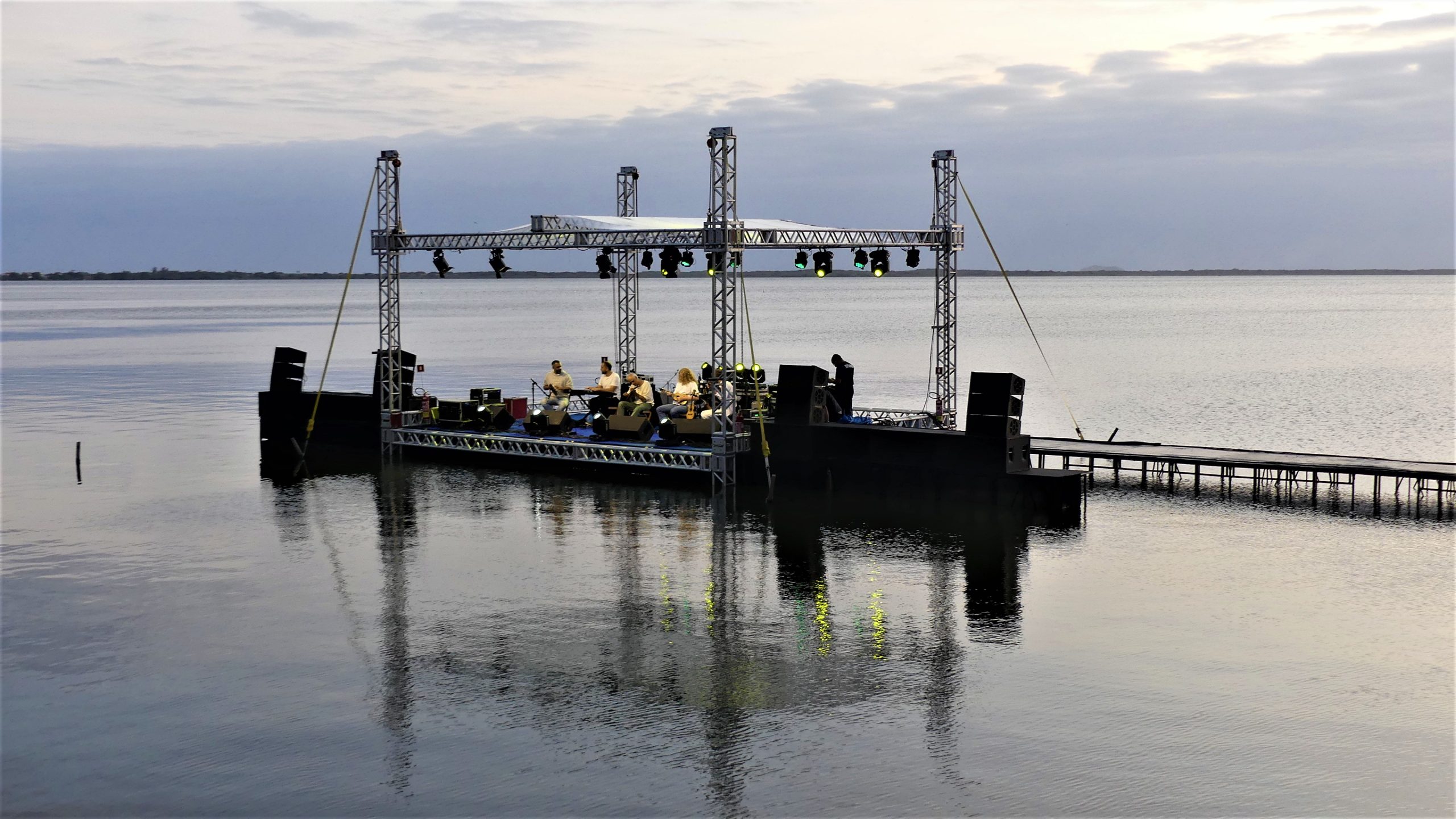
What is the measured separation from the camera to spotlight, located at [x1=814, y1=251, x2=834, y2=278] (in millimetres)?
25094

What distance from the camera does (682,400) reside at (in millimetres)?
23422

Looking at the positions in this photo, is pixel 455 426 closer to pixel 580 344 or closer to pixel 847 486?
pixel 847 486

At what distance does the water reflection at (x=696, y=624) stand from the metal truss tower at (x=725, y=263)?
3.96 ft

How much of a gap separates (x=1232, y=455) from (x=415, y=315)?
13959 centimetres

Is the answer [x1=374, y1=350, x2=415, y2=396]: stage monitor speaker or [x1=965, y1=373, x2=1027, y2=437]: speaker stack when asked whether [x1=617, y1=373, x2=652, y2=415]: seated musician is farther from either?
[x1=965, y1=373, x2=1027, y2=437]: speaker stack

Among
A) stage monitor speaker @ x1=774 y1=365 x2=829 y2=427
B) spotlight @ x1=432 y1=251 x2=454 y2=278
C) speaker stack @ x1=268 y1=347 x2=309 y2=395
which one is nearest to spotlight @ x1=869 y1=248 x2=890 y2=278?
stage monitor speaker @ x1=774 y1=365 x2=829 y2=427

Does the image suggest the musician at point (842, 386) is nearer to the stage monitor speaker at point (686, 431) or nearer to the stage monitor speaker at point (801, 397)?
the stage monitor speaker at point (801, 397)

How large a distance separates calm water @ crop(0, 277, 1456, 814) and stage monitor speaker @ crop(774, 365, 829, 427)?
2.11m

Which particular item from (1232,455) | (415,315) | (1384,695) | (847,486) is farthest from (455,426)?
(415,315)

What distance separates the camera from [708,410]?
915 inches

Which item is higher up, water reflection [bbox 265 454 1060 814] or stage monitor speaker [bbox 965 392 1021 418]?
stage monitor speaker [bbox 965 392 1021 418]

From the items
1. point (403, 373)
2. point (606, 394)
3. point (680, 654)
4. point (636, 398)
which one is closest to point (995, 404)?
point (636, 398)

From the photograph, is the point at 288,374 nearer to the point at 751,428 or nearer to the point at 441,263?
the point at 441,263

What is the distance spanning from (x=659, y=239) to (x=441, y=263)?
217 inches
